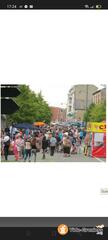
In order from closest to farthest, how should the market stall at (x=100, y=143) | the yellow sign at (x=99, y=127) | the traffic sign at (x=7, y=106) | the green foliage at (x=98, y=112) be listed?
the traffic sign at (x=7, y=106)
the market stall at (x=100, y=143)
the yellow sign at (x=99, y=127)
the green foliage at (x=98, y=112)

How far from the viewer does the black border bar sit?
3.49 m

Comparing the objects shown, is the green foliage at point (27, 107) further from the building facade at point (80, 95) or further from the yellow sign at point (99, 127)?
the yellow sign at point (99, 127)

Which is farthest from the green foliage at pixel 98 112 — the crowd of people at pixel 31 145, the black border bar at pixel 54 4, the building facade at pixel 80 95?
the black border bar at pixel 54 4

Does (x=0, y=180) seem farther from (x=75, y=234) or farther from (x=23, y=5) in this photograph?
(x=23, y=5)

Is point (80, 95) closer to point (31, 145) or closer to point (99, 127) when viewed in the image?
point (99, 127)

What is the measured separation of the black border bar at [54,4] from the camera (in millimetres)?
3488

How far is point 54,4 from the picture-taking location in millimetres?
3494

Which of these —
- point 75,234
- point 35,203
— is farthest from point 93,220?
point 35,203

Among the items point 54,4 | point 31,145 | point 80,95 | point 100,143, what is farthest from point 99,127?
point 80,95

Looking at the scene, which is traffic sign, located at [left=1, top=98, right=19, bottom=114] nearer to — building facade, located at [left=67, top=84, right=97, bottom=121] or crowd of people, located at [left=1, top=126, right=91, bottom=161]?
crowd of people, located at [left=1, top=126, right=91, bottom=161]

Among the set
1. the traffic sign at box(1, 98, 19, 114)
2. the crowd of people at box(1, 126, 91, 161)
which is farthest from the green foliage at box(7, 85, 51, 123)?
the crowd of people at box(1, 126, 91, 161)

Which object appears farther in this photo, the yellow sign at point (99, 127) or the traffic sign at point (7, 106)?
the yellow sign at point (99, 127)

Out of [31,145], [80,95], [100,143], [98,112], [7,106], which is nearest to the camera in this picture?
[7,106]

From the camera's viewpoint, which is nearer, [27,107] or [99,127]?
[99,127]
